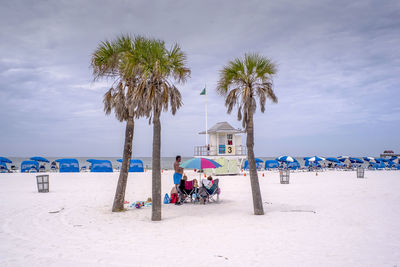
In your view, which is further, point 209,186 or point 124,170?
point 209,186

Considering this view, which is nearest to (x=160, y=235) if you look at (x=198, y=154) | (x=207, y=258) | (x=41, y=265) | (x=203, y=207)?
(x=207, y=258)

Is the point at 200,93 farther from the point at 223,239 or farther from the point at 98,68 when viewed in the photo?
the point at 223,239

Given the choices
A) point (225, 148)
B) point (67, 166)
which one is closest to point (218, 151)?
point (225, 148)

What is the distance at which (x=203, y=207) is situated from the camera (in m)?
11.0

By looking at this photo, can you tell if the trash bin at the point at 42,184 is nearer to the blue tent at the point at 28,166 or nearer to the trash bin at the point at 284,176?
the trash bin at the point at 284,176

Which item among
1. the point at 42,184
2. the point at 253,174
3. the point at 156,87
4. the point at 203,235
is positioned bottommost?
the point at 203,235

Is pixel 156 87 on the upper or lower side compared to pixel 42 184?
upper

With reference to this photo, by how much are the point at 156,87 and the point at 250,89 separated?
3.13 metres

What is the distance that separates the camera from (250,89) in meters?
9.66

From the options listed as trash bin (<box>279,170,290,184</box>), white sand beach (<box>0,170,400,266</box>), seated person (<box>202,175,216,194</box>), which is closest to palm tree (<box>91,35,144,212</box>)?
white sand beach (<box>0,170,400,266</box>)

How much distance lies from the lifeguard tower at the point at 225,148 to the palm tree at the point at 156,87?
2157 cm

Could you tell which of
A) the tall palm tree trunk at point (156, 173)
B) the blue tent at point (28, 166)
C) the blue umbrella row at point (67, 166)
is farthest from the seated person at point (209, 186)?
the blue tent at point (28, 166)

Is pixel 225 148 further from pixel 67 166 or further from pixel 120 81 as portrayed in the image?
pixel 120 81

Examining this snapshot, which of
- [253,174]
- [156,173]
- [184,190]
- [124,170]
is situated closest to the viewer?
[156,173]
